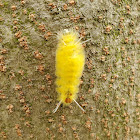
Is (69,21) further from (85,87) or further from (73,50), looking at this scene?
(85,87)

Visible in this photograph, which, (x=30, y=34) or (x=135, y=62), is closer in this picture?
(x=30, y=34)

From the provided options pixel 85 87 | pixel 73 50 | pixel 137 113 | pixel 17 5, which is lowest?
pixel 137 113

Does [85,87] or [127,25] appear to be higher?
[127,25]

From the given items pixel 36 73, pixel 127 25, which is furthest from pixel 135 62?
pixel 36 73
